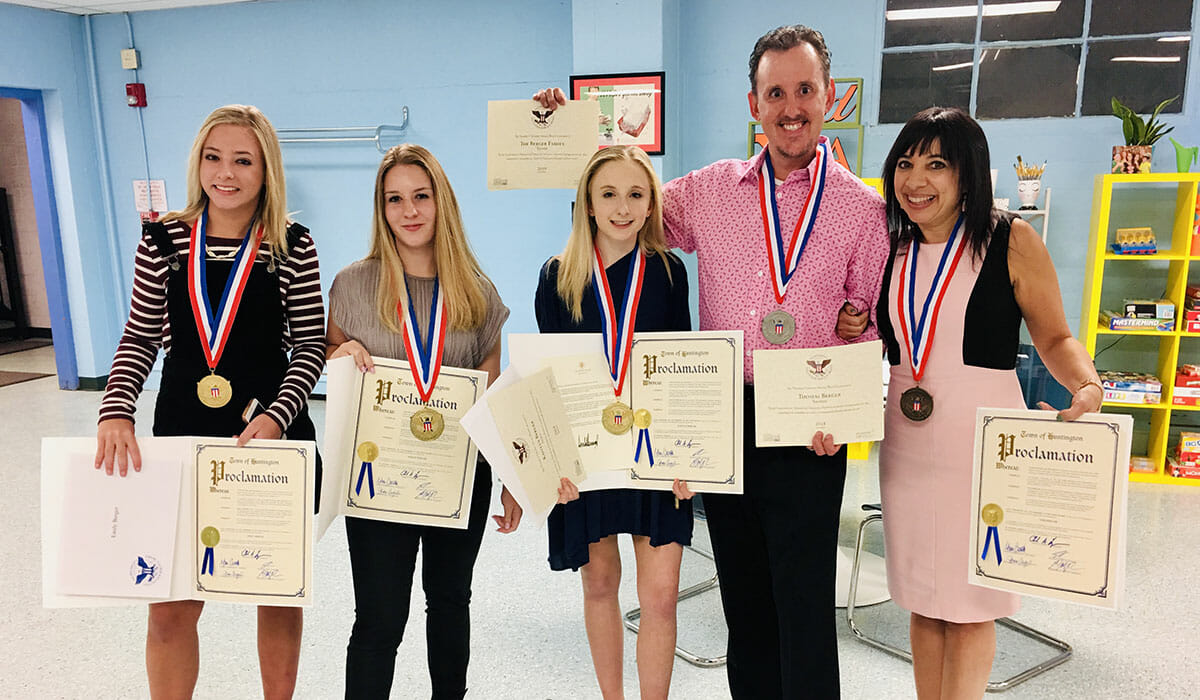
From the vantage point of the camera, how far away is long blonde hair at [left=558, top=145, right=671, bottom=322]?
71.4 inches

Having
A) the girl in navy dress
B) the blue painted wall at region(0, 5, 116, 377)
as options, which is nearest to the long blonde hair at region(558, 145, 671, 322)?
the girl in navy dress

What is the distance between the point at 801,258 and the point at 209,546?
4.79ft

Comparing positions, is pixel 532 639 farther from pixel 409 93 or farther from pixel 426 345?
pixel 409 93

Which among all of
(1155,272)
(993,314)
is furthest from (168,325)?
(1155,272)

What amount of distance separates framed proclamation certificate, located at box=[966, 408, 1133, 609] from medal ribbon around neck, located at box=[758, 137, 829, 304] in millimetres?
504

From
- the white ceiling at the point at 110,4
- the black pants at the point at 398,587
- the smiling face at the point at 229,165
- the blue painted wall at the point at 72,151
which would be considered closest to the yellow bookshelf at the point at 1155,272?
the black pants at the point at 398,587

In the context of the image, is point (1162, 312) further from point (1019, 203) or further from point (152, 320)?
point (152, 320)

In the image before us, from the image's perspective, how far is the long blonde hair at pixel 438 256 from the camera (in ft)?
5.74

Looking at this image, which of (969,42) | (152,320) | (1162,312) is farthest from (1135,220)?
(152,320)

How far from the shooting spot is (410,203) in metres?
1.73

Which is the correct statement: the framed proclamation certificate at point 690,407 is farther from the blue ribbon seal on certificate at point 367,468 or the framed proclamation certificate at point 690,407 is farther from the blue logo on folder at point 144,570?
the blue logo on folder at point 144,570

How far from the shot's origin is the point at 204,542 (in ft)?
5.47

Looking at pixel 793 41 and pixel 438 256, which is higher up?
pixel 793 41

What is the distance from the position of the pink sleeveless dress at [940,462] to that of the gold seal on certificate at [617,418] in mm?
634
